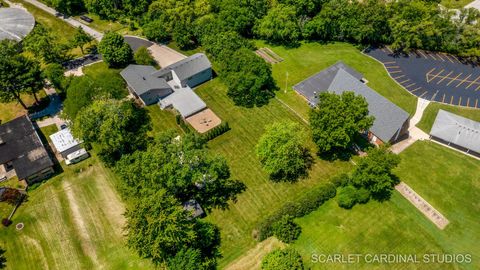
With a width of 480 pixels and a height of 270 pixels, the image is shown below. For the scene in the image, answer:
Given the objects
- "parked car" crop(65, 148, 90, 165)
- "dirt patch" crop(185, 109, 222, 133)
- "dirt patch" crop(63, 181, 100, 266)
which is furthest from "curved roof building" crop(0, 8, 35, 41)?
"dirt patch" crop(185, 109, 222, 133)

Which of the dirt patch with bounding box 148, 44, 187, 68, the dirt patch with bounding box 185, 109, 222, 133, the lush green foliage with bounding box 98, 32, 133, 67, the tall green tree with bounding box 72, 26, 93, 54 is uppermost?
the tall green tree with bounding box 72, 26, 93, 54

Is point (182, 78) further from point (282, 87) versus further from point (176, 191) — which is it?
point (176, 191)

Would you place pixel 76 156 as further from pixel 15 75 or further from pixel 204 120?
pixel 204 120

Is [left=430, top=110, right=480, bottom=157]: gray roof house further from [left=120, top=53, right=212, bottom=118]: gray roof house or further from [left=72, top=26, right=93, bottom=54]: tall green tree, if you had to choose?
[left=72, top=26, right=93, bottom=54]: tall green tree

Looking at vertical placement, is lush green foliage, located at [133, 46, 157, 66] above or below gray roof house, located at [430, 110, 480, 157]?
above

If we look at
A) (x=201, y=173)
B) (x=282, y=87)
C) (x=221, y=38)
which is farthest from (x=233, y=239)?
(x=221, y=38)
